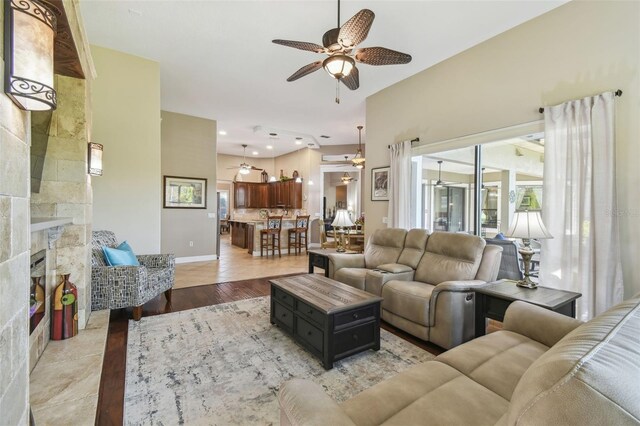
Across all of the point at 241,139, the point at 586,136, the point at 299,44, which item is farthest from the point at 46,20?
the point at 241,139

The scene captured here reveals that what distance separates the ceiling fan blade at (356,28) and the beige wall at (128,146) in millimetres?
3147

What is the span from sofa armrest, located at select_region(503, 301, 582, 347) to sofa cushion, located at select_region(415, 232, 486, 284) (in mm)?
998

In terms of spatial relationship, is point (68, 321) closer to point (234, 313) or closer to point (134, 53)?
point (234, 313)

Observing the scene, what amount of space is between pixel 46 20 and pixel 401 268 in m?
3.41

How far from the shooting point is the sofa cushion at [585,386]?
1.93ft

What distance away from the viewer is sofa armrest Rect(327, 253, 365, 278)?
3880mm

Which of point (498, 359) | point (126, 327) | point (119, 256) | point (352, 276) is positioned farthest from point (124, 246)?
point (498, 359)

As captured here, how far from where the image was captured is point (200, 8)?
3059 mm

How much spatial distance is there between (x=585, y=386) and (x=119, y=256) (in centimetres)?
413

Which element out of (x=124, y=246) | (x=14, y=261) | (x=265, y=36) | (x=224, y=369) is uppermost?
(x=265, y=36)

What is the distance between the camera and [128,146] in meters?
4.03

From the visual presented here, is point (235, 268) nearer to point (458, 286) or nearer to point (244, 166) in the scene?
point (244, 166)

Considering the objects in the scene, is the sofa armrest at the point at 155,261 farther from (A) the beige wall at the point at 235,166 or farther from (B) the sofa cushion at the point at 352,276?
(A) the beige wall at the point at 235,166

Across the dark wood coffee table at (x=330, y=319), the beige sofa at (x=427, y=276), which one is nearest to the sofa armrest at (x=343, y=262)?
the beige sofa at (x=427, y=276)
